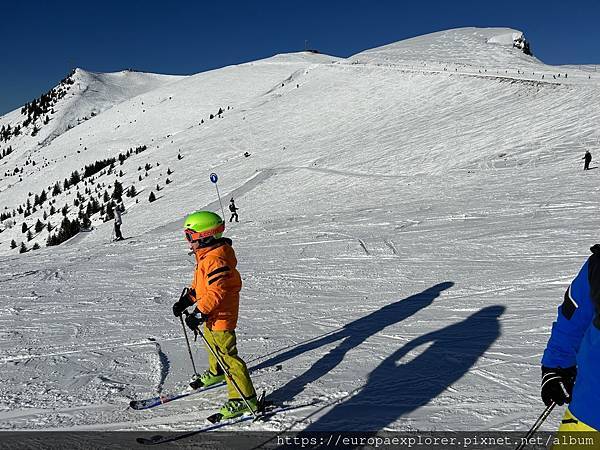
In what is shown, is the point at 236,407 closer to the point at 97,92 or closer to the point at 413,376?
the point at 413,376

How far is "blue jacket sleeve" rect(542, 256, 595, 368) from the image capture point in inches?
Result: 83.7

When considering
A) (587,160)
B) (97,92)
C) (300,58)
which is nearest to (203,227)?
(587,160)

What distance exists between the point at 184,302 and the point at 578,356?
9.67 feet

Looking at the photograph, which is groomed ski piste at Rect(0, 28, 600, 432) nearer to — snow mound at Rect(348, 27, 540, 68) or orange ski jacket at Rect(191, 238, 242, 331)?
orange ski jacket at Rect(191, 238, 242, 331)

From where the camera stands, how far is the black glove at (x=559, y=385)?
2.24 m

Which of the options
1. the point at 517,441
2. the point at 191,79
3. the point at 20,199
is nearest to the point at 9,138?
the point at 191,79

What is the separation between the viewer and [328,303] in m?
7.39

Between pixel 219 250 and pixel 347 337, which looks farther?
pixel 347 337

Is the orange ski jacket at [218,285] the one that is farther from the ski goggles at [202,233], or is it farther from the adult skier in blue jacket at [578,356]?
the adult skier in blue jacket at [578,356]

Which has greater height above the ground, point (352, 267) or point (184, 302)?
point (184, 302)

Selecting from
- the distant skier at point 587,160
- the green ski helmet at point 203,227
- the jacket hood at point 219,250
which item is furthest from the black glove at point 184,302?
the distant skier at point 587,160

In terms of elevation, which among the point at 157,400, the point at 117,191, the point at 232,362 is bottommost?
the point at 157,400

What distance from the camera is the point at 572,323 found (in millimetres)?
2193

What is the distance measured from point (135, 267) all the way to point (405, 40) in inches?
1969
